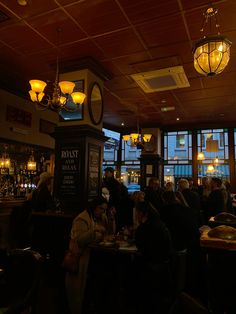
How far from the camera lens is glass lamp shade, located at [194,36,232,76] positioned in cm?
270

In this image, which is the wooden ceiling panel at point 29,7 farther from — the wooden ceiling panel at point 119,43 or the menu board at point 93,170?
the menu board at point 93,170

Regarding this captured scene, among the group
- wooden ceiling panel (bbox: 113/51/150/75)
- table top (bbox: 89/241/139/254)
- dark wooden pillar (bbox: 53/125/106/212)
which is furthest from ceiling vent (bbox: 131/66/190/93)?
table top (bbox: 89/241/139/254)

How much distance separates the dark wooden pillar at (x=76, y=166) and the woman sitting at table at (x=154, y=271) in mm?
2252

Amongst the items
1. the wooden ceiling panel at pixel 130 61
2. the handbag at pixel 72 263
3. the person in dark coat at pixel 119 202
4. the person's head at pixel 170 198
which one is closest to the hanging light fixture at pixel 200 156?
the person in dark coat at pixel 119 202

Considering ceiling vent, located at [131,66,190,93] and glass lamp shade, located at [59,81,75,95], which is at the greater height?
Result: ceiling vent, located at [131,66,190,93]

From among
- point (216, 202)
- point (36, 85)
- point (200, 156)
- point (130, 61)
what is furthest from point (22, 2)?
point (200, 156)

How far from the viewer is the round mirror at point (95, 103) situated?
521cm

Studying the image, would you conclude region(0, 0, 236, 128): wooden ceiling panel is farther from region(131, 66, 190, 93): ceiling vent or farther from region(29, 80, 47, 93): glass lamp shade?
region(29, 80, 47, 93): glass lamp shade

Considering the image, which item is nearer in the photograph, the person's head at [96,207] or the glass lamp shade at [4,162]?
the person's head at [96,207]

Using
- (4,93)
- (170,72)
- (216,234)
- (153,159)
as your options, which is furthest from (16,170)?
(216,234)

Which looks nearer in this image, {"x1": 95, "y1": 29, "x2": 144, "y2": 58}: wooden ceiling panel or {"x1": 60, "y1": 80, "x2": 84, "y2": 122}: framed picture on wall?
{"x1": 95, "y1": 29, "x2": 144, "y2": 58}: wooden ceiling panel

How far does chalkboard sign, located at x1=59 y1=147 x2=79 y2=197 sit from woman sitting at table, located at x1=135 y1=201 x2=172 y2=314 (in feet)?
7.89

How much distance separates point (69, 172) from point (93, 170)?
47 centimetres

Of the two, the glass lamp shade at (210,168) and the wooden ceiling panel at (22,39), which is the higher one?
the wooden ceiling panel at (22,39)
